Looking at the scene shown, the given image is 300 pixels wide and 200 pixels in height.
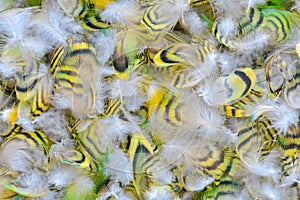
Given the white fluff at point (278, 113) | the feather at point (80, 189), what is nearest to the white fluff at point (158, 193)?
the feather at point (80, 189)

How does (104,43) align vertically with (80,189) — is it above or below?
above

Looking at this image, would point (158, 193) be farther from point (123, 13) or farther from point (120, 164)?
point (123, 13)

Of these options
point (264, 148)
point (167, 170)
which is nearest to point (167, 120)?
point (167, 170)

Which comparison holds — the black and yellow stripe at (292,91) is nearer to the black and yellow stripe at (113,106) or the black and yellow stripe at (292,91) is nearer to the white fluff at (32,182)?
the black and yellow stripe at (113,106)

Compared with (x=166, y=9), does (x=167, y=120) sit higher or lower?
lower

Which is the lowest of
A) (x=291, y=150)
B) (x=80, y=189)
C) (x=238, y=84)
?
(x=80, y=189)

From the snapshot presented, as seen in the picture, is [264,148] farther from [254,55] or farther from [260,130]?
[254,55]

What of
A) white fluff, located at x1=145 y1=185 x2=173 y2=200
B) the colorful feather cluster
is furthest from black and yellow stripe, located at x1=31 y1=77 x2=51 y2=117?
white fluff, located at x1=145 y1=185 x2=173 y2=200

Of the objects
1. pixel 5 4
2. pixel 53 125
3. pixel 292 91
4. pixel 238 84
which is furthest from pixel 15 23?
pixel 292 91
